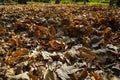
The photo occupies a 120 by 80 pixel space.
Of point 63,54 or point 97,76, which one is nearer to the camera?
point 97,76

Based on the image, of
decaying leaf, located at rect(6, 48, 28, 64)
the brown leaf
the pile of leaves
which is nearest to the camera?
the brown leaf

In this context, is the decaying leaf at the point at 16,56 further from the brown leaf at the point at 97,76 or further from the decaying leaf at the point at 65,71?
the brown leaf at the point at 97,76

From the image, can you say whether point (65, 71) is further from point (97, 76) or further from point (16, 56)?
point (16, 56)

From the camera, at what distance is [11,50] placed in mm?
3928

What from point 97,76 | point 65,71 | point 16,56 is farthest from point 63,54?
point 97,76

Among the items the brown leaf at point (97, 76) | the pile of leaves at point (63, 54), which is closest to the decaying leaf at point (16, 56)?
the pile of leaves at point (63, 54)

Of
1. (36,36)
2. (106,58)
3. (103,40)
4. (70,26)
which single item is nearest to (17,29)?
(36,36)

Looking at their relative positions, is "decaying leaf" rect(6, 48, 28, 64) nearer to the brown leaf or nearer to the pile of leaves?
the pile of leaves

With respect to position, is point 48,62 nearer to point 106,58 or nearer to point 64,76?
point 64,76

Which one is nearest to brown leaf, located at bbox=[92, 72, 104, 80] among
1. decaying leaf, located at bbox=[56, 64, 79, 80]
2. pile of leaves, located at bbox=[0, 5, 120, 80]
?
pile of leaves, located at bbox=[0, 5, 120, 80]

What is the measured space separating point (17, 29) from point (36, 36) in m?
0.98

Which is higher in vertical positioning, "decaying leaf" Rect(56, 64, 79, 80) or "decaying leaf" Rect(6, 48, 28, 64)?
"decaying leaf" Rect(6, 48, 28, 64)

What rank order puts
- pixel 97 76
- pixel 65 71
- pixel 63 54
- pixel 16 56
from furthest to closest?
pixel 63 54
pixel 16 56
pixel 65 71
pixel 97 76

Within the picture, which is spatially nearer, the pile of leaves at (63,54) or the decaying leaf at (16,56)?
the pile of leaves at (63,54)
